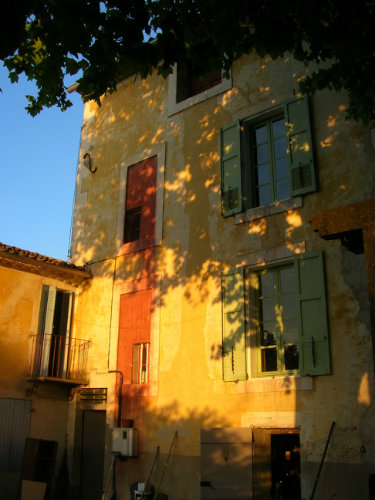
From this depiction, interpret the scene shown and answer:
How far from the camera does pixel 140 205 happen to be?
12.2 meters

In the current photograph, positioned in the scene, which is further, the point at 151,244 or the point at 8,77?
the point at 151,244

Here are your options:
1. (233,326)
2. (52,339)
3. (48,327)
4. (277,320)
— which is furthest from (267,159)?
(52,339)

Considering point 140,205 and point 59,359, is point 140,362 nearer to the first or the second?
point 59,359

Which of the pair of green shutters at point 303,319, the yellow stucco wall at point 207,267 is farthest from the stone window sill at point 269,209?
the pair of green shutters at point 303,319

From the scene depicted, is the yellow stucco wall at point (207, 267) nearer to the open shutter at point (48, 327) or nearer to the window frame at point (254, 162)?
the window frame at point (254, 162)

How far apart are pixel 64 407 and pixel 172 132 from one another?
6.49 m

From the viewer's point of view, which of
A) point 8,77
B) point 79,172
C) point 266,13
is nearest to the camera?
point 266,13

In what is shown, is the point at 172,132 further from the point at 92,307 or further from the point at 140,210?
the point at 92,307

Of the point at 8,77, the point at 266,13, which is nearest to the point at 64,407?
the point at 8,77

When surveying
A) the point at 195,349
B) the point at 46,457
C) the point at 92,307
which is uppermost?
the point at 92,307

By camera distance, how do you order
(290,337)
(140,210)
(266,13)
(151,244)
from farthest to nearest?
(140,210) < (151,244) < (290,337) < (266,13)

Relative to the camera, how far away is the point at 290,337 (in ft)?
29.3

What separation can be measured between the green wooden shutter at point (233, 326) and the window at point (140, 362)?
2087 millimetres

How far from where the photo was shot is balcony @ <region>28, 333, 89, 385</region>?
1145cm
